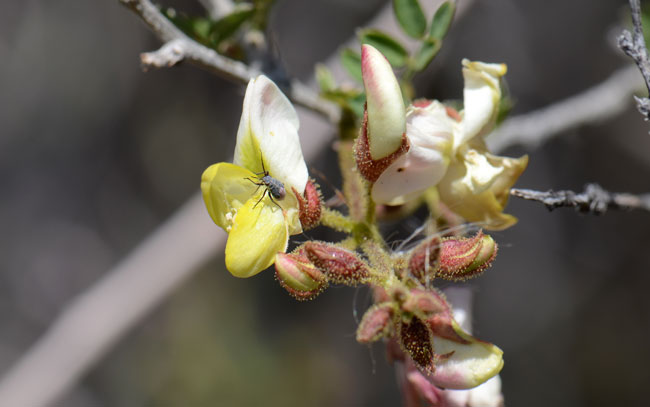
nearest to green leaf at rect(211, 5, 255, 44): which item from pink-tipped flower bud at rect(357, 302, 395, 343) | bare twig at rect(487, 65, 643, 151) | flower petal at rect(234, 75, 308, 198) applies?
flower petal at rect(234, 75, 308, 198)

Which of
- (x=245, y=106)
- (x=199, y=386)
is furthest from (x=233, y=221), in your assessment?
(x=199, y=386)

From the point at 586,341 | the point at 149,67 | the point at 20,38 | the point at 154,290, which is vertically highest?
the point at 20,38

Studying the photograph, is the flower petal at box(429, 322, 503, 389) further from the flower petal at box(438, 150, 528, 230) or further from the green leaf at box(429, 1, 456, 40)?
the green leaf at box(429, 1, 456, 40)

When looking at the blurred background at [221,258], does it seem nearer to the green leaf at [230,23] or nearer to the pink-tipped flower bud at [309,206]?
the green leaf at [230,23]

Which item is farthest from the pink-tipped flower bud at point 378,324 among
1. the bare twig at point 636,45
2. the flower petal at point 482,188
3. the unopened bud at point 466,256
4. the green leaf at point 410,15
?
the green leaf at point 410,15

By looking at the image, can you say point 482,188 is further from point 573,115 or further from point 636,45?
point 573,115

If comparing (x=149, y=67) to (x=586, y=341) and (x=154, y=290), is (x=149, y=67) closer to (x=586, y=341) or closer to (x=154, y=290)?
(x=154, y=290)

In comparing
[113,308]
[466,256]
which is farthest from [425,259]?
[113,308]
